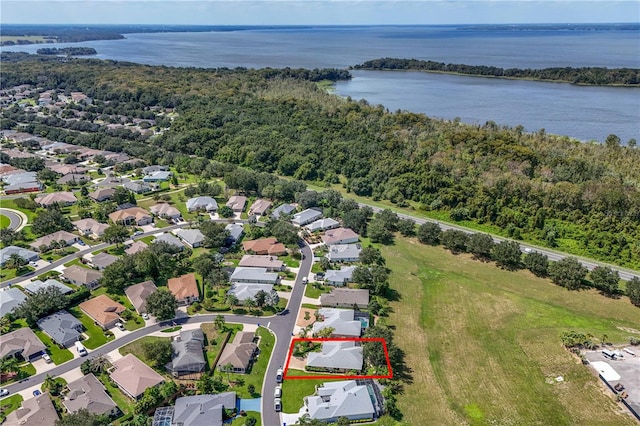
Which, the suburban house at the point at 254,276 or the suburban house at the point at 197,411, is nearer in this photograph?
the suburban house at the point at 197,411

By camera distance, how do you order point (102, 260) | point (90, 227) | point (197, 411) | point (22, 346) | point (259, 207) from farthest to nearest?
1. point (259, 207)
2. point (90, 227)
3. point (102, 260)
4. point (22, 346)
5. point (197, 411)

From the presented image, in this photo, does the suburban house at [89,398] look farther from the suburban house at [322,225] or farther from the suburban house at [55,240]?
the suburban house at [322,225]

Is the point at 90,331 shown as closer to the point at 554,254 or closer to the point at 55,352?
the point at 55,352

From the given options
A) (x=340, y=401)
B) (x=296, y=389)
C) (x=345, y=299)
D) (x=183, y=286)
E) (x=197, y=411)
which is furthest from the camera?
(x=183, y=286)

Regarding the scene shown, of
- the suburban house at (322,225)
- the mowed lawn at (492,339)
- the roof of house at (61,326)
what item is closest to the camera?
the mowed lawn at (492,339)

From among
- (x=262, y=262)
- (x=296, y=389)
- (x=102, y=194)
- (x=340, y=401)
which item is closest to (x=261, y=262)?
(x=262, y=262)

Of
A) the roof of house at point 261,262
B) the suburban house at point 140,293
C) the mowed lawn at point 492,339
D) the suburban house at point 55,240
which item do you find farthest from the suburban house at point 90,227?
the mowed lawn at point 492,339

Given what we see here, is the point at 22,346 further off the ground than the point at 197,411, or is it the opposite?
the point at 197,411

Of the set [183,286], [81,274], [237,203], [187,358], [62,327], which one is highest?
[237,203]
